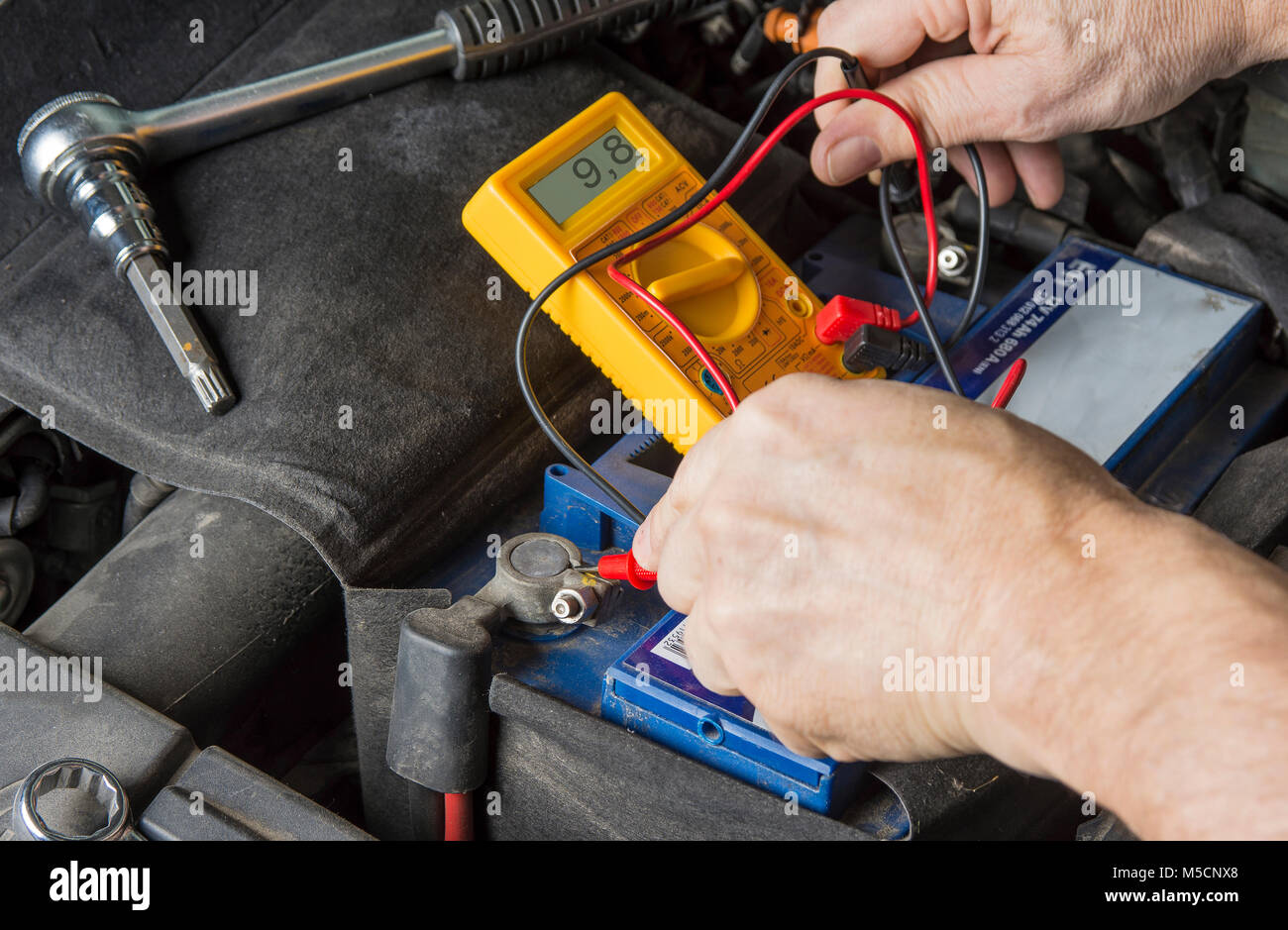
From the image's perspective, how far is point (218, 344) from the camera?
862 mm

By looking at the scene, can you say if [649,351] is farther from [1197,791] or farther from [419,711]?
[1197,791]

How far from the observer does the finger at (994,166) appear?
1.01 meters

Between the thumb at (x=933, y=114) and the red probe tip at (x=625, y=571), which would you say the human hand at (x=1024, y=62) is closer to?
the thumb at (x=933, y=114)

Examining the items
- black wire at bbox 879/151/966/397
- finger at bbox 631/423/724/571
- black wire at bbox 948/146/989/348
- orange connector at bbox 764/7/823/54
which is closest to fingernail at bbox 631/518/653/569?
finger at bbox 631/423/724/571

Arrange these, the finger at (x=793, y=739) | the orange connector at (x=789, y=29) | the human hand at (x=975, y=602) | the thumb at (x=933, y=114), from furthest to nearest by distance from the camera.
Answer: the orange connector at (x=789, y=29) < the thumb at (x=933, y=114) < the finger at (x=793, y=739) < the human hand at (x=975, y=602)

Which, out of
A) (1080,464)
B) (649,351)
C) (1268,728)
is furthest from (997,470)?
(649,351)

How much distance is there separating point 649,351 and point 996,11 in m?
0.41

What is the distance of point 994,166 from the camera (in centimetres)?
102

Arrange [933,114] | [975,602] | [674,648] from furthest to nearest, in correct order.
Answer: [933,114] < [674,648] < [975,602]

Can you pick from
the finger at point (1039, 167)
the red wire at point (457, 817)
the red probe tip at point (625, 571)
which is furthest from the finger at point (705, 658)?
the finger at point (1039, 167)

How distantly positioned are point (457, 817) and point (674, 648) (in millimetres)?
198

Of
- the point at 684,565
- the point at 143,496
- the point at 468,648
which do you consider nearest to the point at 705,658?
Answer: the point at 684,565

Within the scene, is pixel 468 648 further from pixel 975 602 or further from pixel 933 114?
pixel 933 114

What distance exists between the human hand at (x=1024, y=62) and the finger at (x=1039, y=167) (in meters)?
0.03
